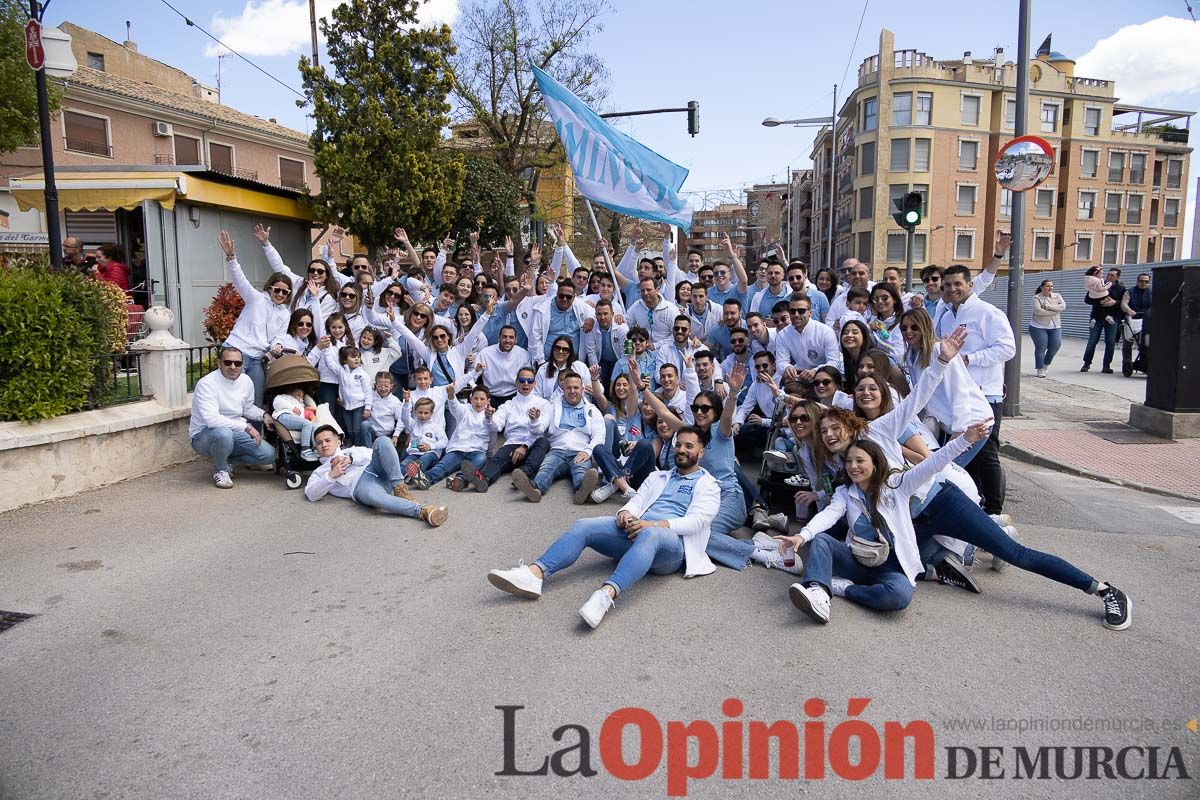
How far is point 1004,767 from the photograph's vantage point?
3.20 meters

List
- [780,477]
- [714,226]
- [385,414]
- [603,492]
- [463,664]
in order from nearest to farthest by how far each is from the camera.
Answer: [463,664], [780,477], [603,492], [385,414], [714,226]

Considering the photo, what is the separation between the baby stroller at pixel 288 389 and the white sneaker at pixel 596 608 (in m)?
4.38

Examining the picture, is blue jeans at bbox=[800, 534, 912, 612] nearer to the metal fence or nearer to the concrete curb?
the concrete curb

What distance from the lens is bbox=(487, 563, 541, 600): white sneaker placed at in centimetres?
469

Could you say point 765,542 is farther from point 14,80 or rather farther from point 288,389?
point 14,80

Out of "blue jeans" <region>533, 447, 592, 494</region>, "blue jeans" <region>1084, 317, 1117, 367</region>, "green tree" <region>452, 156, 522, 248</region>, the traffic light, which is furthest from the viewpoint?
"green tree" <region>452, 156, 522, 248</region>

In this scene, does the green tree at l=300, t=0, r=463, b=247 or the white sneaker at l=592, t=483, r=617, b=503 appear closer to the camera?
the white sneaker at l=592, t=483, r=617, b=503

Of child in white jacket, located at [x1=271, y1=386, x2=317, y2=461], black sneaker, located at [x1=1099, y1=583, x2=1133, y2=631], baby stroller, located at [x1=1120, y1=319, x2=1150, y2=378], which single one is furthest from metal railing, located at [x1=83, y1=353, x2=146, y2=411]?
baby stroller, located at [x1=1120, y1=319, x2=1150, y2=378]

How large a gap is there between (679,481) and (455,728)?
2540mm

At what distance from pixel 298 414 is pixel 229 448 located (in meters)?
0.75

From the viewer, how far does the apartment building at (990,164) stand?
53125 millimetres

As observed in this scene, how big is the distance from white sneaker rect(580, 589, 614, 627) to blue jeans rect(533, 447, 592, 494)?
2.93 m

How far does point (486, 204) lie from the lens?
22453 mm

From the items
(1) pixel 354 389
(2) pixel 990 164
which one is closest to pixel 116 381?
(1) pixel 354 389
